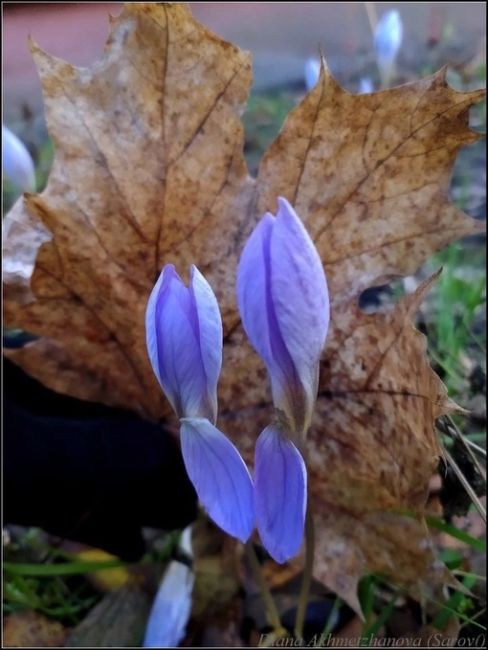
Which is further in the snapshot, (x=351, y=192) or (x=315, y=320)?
(x=351, y=192)

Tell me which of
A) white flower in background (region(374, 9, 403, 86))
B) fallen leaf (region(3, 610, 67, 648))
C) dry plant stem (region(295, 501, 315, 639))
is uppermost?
white flower in background (region(374, 9, 403, 86))

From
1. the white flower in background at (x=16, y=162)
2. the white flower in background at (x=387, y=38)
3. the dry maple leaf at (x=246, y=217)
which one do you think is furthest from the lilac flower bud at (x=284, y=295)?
the white flower in background at (x=387, y=38)

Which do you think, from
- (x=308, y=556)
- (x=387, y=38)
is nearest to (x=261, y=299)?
(x=308, y=556)

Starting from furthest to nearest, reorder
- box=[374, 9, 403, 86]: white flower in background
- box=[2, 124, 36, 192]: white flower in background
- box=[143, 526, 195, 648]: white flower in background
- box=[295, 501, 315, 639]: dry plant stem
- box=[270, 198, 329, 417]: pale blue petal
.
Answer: box=[374, 9, 403, 86]: white flower in background, box=[2, 124, 36, 192]: white flower in background, box=[143, 526, 195, 648]: white flower in background, box=[295, 501, 315, 639]: dry plant stem, box=[270, 198, 329, 417]: pale blue petal

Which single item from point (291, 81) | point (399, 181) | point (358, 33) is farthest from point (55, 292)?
point (358, 33)

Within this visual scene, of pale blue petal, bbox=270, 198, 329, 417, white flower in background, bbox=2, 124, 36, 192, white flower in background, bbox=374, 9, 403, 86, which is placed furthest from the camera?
white flower in background, bbox=374, 9, 403, 86

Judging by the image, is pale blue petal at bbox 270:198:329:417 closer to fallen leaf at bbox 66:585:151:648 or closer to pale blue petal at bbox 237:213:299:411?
pale blue petal at bbox 237:213:299:411

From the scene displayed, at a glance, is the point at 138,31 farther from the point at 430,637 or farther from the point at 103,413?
the point at 430,637

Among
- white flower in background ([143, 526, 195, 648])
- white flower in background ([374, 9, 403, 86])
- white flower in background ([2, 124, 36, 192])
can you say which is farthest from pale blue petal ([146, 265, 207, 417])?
white flower in background ([374, 9, 403, 86])
